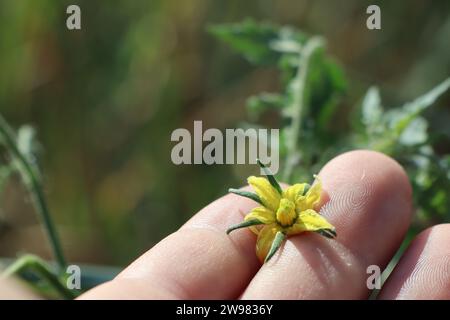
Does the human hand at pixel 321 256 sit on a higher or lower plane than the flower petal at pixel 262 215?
lower

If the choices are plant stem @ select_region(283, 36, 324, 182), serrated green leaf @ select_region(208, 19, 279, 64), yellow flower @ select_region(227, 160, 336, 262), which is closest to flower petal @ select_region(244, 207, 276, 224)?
yellow flower @ select_region(227, 160, 336, 262)

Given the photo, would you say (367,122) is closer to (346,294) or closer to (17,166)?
(346,294)

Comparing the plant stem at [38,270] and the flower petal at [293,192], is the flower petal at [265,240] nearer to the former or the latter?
the flower petal at [293,192]

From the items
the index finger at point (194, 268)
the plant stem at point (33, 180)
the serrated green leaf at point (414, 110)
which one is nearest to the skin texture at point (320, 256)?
the index finger at point (194, 268)

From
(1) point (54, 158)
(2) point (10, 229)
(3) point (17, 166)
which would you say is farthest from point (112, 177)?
(3) point (17, 166)

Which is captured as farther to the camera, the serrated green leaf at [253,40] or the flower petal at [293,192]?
the serrated green leaf at [253,40]

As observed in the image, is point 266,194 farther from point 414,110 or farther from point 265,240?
point 414,110

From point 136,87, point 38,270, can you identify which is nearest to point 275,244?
point 38,270
